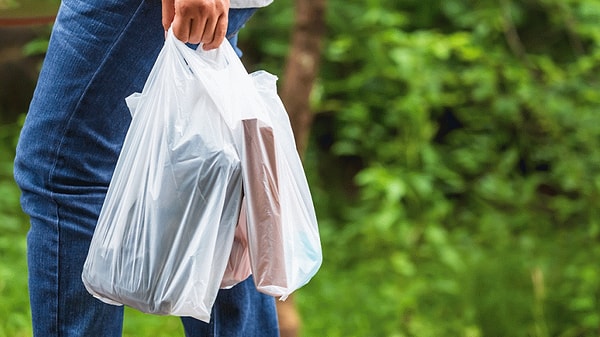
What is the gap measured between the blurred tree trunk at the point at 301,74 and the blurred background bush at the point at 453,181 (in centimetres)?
52

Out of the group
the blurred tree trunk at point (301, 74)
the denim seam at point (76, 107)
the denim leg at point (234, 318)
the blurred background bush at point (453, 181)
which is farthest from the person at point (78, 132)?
the blurred background bush at point (453, 181)

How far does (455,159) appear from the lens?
3.98 m

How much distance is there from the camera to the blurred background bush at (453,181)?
10.6 feet

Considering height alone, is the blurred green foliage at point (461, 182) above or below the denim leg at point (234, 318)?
below

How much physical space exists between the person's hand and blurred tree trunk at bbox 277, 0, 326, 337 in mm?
1103

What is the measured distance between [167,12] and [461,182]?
100 inches

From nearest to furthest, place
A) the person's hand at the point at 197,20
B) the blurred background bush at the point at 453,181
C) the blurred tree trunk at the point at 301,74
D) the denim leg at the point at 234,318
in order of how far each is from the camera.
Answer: the person's hand at the point at 197,20
the denim leg at the point at 234,318
the blurred tree trunk at the point at 301,74
the blurred background bush at the point at 453,181

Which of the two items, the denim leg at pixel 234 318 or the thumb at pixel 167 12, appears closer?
the thumb at pixel 167 12

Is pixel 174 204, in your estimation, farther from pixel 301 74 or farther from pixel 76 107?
pixel 301 74

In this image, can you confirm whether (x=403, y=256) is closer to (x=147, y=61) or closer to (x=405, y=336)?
(x=405, y=336)

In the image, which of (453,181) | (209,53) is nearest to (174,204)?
(209,53)

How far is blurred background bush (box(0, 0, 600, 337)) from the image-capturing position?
324 centimetres

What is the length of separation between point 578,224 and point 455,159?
57cm

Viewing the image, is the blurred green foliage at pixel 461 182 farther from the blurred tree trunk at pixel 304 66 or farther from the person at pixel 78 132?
the person at pixel 78 132
